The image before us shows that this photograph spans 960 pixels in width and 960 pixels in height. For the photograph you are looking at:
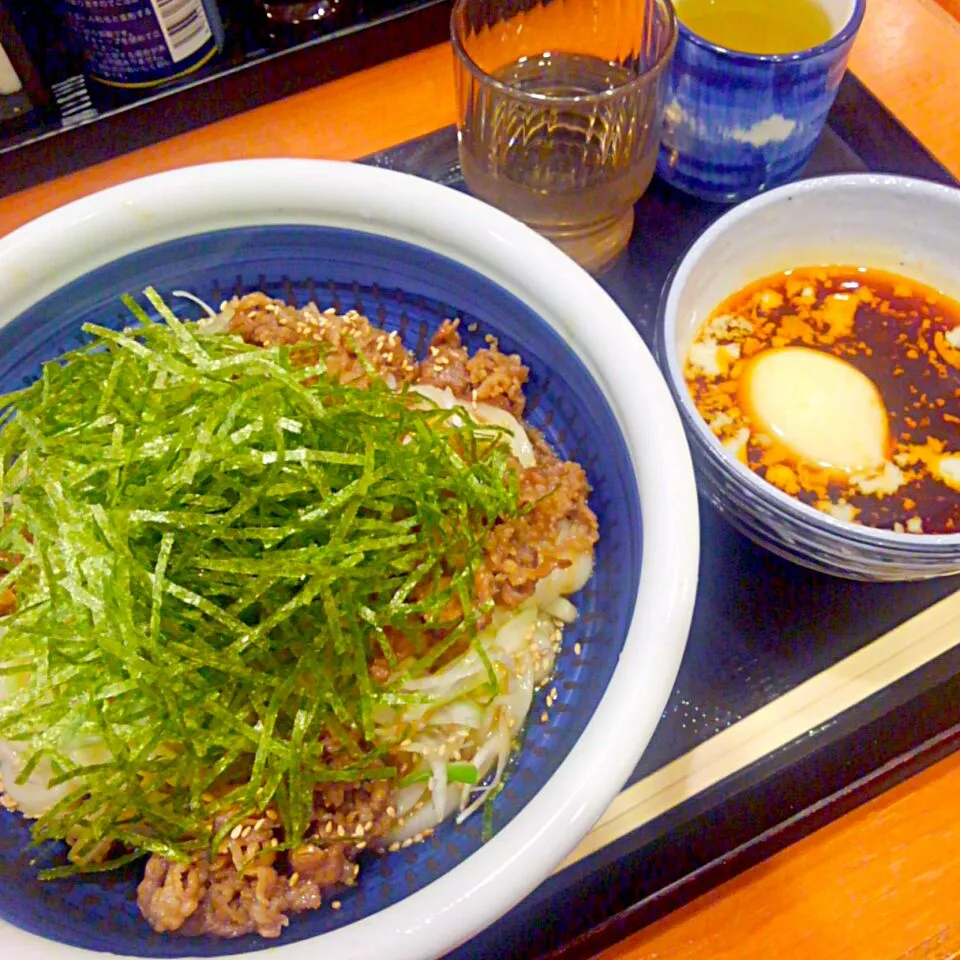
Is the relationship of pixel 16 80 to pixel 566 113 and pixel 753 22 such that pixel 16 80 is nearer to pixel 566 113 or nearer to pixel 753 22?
pixel 566 113

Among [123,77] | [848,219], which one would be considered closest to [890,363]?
[848,219]

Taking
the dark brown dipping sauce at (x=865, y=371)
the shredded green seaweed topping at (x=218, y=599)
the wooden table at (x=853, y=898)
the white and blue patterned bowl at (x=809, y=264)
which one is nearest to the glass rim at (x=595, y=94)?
the white and blue patterned bowl at (x=809, y=264)

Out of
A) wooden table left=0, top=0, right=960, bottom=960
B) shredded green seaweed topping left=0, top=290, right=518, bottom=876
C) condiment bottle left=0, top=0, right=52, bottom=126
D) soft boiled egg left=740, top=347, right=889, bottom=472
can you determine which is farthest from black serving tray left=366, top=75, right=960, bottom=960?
condiment bottle left=0, top=0, right=52, bottom=126

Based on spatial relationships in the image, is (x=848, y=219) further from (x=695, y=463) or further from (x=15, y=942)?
(x=15, y=942)

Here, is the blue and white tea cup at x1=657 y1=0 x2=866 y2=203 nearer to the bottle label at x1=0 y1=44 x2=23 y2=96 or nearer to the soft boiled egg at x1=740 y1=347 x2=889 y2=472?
the soft boiled egg at x1=740 y1=347 x2=889 y2=472

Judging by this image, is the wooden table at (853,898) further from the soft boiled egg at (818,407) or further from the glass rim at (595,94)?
the glass rim at (595,94)

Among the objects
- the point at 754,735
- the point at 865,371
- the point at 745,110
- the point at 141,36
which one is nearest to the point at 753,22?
the point at 745,110
